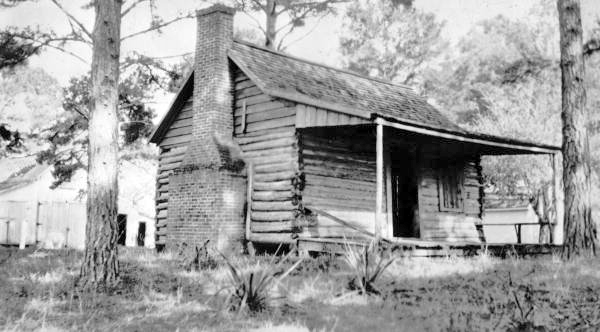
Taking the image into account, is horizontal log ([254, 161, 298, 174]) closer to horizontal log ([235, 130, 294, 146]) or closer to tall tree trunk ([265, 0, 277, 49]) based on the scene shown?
horizontal log ([235, 130, 294, 146])

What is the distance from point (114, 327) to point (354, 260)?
142 inches

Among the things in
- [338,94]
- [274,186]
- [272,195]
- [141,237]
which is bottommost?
[141,237]

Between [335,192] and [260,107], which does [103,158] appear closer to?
[260,107]

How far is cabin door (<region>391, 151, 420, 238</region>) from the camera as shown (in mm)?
16641

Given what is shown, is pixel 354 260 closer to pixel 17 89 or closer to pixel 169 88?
pixel 169 88

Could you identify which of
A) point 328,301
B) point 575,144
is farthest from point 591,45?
point 328,301

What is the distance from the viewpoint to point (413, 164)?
16688 millimetres

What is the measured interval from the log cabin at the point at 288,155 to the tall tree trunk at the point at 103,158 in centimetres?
506

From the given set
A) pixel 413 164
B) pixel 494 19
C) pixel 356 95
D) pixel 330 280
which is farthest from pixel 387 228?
pixel 494 19

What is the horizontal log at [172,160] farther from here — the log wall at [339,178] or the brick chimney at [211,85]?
the log wall at [339,178]

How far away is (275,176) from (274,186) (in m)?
0.25

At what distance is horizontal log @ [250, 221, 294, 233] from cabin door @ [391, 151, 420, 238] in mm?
4537

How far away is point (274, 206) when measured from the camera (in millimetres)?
14109

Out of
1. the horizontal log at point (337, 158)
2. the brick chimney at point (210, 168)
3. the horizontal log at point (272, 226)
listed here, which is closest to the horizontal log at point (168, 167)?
the brick chimney at point (210, 168)
